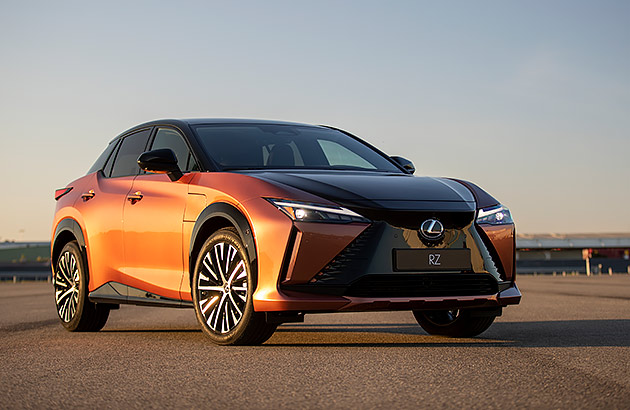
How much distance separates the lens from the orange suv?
5.67 m

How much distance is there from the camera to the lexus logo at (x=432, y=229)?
229 inches

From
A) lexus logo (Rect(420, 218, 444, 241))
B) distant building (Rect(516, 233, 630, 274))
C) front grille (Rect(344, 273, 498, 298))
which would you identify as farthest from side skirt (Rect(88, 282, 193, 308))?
distant building (Rect(516, 233, 630, 274))

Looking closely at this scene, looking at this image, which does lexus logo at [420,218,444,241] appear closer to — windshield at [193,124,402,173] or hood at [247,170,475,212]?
hood at [247,170,475,212]

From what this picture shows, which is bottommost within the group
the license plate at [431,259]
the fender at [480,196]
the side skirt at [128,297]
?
the side skirt at [128,297]

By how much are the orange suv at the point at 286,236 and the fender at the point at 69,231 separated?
418 millimetres

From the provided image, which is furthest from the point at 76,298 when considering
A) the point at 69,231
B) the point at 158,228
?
the point at 158,228

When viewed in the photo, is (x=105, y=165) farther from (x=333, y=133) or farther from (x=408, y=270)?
(x=408, y=270)

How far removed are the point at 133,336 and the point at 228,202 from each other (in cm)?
207

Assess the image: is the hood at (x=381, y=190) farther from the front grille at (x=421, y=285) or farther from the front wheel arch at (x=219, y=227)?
the front grille at (x=421, y=285)

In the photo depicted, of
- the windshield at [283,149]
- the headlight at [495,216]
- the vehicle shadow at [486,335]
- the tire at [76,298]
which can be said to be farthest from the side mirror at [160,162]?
the headlight at [495,216]

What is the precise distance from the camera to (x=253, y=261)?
5812 millimetres

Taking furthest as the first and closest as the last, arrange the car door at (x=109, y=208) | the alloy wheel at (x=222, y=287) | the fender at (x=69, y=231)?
1. the fender at (x=69, y=231)
2. the car door at (x=109, y=208)
3. the alloy wheel at (x=222, y=287)

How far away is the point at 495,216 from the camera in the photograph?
20.5ft

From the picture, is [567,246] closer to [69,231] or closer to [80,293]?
[69,231]
